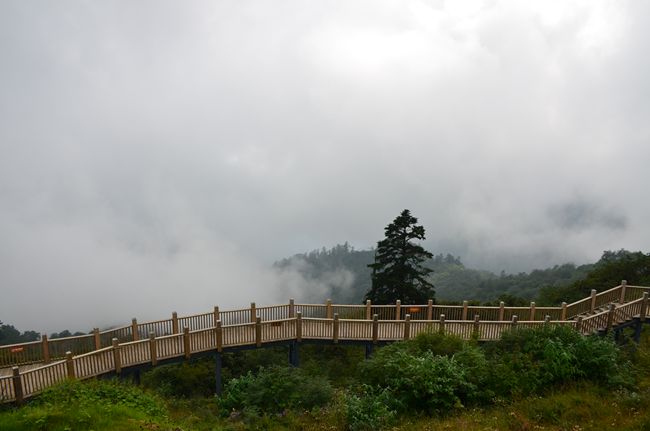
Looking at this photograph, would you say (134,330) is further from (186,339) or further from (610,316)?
(610,316)

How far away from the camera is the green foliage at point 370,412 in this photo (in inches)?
389

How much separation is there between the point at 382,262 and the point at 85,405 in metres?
19.0

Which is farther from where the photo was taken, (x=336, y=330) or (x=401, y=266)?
(x=401, y=266)

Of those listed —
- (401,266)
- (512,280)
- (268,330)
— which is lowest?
(512,280)

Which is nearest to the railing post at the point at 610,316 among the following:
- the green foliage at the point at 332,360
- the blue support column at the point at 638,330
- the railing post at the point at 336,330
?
the blue support column at the point at 638,330

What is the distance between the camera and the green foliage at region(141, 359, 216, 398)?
21172mm

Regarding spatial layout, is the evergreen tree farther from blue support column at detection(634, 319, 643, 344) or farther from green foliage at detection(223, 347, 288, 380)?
blue support column at detection(634, 319, 643, 344)

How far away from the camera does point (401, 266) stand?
26766 mm

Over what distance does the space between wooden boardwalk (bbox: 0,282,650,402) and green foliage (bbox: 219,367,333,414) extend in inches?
190

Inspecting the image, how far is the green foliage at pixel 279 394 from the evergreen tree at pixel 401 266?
14.0 metres

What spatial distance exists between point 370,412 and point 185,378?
14813 millimetres

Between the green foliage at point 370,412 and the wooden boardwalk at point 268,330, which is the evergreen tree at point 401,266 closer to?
the wooden boardwalk at point 268,330

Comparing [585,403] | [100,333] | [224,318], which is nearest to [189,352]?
[224,318]

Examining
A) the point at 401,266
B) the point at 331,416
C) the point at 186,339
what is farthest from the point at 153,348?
the point at 401,266
